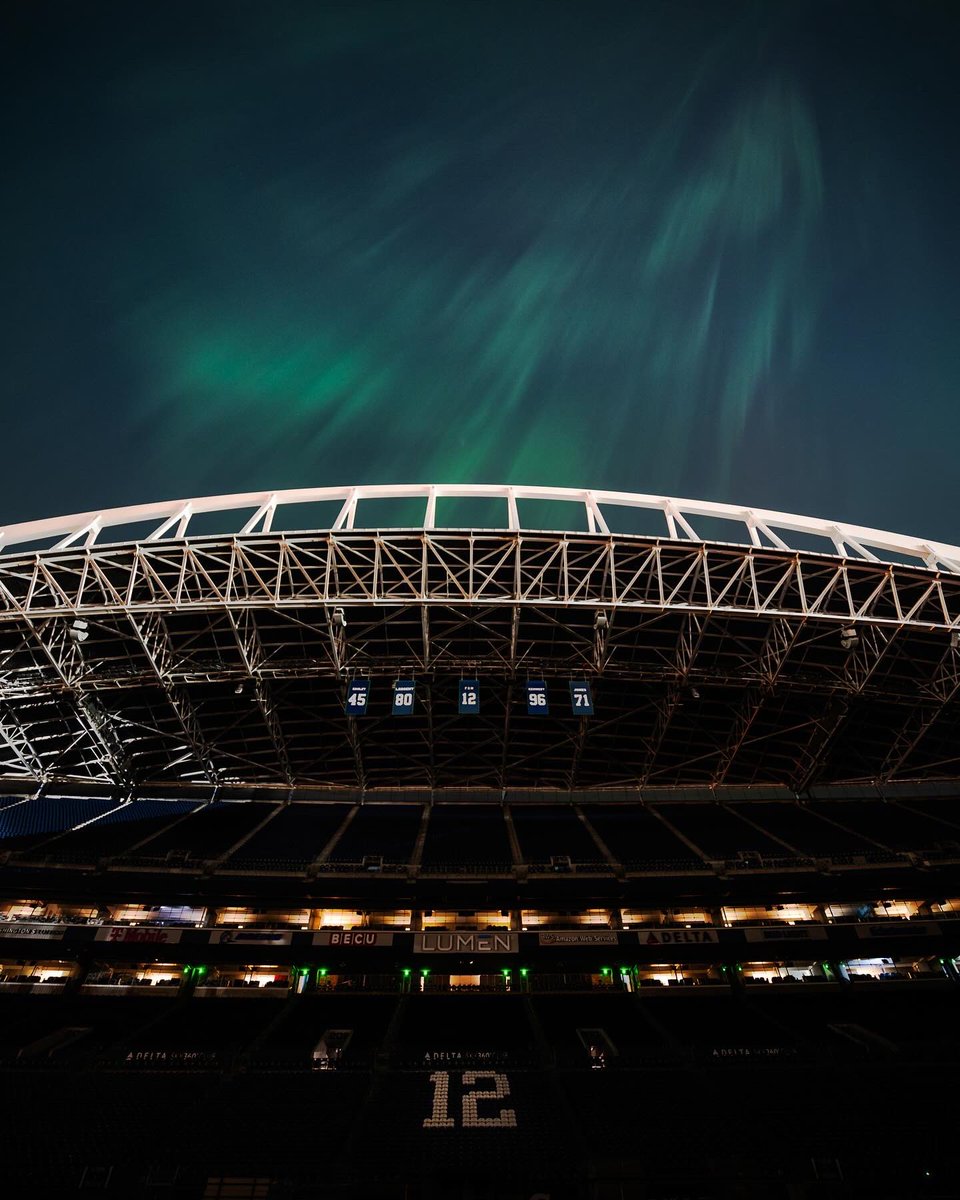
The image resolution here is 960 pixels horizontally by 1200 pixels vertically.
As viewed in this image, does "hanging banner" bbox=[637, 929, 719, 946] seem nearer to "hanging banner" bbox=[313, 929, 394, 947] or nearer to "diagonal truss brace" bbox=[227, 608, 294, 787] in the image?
"hanging banner" bbox=[313, 929, 394, 947]

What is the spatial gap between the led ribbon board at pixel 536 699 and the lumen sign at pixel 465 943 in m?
9.81

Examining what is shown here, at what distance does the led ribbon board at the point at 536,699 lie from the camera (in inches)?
856

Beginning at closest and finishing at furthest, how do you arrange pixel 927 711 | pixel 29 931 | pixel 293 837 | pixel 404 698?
pixel 29 931
pixel 404 698
pixel 927 711
pixel 293 837

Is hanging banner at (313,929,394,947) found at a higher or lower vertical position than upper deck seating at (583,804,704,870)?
lower

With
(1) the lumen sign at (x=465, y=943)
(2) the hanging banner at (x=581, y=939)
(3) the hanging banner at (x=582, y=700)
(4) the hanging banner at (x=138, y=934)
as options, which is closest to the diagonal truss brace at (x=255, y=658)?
(4) the hanging banner at (x=138, y=934)

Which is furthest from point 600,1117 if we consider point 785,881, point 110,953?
point 110,953

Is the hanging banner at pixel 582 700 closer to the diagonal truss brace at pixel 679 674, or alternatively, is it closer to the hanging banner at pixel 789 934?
the diagonal truss brace at pixel 679 674

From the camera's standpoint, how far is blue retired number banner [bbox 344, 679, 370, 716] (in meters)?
21.9

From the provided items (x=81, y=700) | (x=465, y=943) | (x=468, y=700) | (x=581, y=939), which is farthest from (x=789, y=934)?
(x=81, y=700)

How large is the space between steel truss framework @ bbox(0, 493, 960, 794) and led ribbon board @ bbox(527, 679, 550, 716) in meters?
2.32

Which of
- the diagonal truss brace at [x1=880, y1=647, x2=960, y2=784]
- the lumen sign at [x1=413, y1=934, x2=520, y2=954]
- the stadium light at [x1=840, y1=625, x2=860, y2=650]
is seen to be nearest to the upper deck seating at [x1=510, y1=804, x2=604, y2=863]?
the lumen sign at [x1=413, y1=934, x2=520, y2=954]

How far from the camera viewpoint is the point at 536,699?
2198 centimetres

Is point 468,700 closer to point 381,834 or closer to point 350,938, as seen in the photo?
point 350,938

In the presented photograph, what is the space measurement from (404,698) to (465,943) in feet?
34.9
